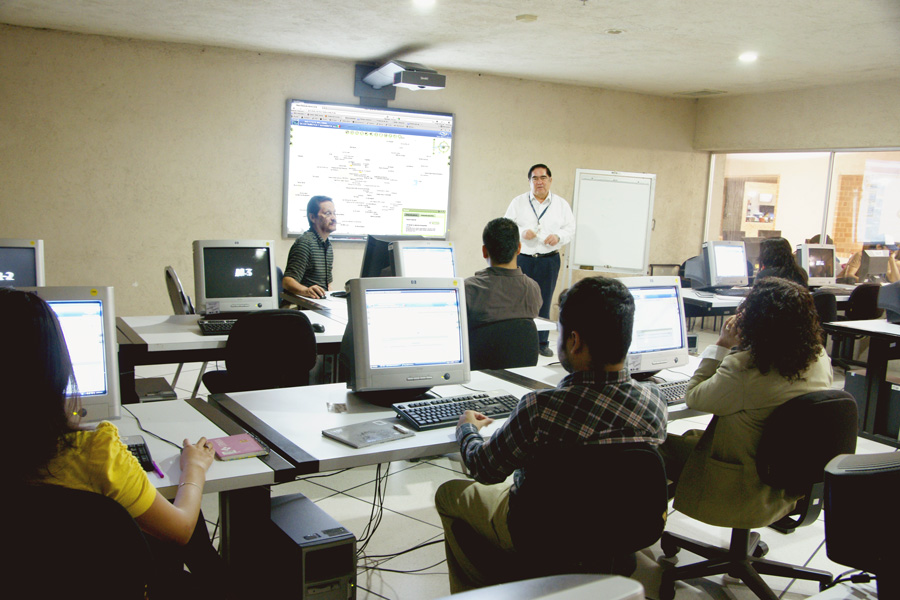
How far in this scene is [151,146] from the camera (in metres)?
6.02

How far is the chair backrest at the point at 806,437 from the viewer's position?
2.15 m

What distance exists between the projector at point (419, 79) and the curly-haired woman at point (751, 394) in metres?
4.17

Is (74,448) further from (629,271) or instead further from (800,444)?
(629,271)

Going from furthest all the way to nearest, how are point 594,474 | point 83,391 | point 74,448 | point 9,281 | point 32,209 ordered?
1. point 32,209
2. point 9,281
3. point 83,391
4. point 594,474
5. point 74,448

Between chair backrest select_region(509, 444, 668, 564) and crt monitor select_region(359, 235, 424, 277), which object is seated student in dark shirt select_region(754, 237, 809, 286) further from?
chair backrest select_region(509, 444, 668, 564)

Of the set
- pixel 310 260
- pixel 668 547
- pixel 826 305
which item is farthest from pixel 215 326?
pixel 826 305

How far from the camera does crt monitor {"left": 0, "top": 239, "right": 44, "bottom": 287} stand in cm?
330

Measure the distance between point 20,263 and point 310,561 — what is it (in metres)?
2.38

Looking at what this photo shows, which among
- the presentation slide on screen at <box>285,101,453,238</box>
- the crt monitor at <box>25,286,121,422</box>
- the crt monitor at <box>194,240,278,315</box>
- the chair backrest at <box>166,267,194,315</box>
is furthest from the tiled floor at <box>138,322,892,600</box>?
the presentation slide on screen at <box>285,101,453,238</box>

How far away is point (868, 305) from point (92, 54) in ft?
22.7

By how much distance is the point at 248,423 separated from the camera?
214 cm

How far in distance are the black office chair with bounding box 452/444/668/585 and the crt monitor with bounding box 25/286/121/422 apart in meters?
1.17

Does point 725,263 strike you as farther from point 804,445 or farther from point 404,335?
point 404,335

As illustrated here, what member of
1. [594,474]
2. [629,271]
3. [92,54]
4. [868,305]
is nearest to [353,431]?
[594,474]
